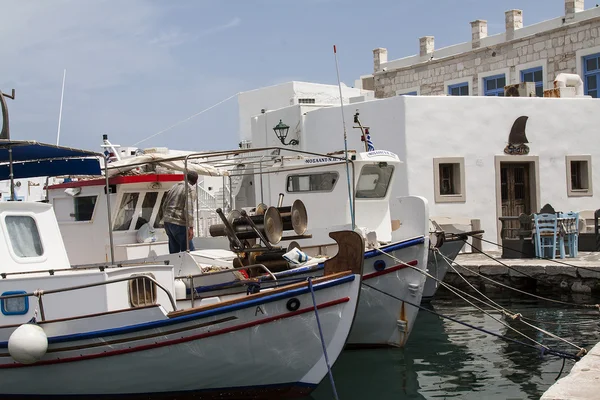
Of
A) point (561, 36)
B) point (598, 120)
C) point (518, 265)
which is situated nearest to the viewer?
point (518, 265)

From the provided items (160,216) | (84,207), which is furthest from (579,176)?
(84,207)

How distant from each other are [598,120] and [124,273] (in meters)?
14.6

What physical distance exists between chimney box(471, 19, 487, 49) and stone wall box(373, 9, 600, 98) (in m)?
0.09

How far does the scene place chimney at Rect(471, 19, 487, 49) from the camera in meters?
23.6

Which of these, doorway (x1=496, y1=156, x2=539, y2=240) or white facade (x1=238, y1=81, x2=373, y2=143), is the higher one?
white facade (x1=238, y1=81, x2=373, y2=143)

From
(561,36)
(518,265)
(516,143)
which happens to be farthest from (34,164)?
(561,36)

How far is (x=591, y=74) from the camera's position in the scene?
2122 cm

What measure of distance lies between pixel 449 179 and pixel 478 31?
23.1 ft

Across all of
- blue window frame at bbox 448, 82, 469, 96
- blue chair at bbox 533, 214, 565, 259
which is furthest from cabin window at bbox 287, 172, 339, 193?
blue window frame at bbox 448, 82, 469, 96

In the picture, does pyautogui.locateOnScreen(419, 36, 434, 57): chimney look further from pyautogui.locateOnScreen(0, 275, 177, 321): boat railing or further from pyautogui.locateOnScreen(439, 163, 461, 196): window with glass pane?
pyautogui.locateOnScreen(0, 275, 177, 321): boat railing

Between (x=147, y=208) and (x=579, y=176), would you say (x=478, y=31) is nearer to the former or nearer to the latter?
(x=579, y=176)

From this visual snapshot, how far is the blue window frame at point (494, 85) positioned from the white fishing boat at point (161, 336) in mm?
16218

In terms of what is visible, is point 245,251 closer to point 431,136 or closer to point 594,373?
point 594,373

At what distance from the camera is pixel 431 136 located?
59.8ft
